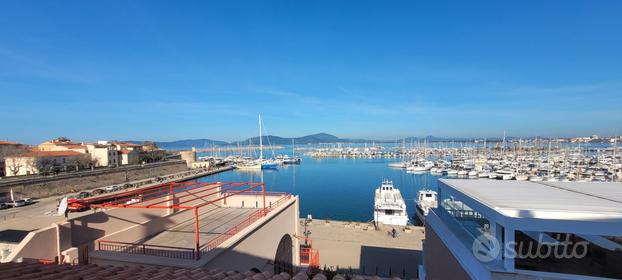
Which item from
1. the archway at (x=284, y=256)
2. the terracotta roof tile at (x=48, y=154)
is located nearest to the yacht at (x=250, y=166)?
the terracotta roof tile at (x=48, y=154)

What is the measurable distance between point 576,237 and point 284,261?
24.3ft

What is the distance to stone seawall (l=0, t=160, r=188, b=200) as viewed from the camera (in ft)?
85.0

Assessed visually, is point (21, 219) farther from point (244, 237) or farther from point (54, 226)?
point (244, 237)

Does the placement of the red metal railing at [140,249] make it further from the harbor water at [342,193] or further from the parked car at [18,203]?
the parked car at [18,203]

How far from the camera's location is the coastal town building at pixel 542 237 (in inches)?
130

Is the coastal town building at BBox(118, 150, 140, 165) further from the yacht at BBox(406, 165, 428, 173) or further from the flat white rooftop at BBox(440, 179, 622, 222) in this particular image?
the flat white rooftop at BBox(440, 179, 622, 222)

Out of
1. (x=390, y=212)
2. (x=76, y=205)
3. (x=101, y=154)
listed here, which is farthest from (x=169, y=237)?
(x=101, y=154)

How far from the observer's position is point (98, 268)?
139 inches

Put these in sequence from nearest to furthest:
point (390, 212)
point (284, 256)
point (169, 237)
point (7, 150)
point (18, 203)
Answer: point (169, 237), point (284, 256), point (390, 212), point (18, 203), point (7, 150)

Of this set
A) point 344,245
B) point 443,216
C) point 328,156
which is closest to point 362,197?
point 344,245

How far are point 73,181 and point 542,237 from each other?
39.8m

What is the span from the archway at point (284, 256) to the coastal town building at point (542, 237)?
5.19 m

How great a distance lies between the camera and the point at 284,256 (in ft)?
30.5

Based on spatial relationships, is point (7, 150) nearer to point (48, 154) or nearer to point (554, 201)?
point (48, 154)
